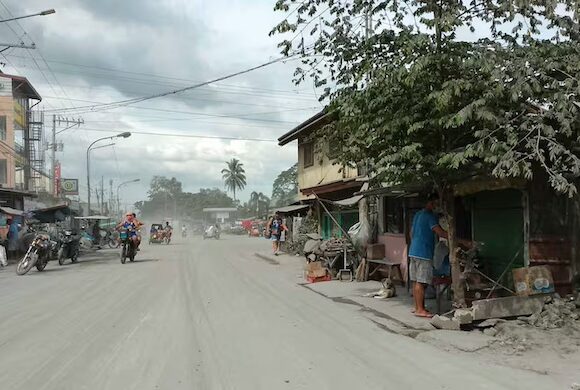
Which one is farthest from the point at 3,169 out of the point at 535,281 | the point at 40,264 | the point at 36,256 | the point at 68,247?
the point at 535,281

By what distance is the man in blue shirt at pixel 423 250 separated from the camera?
30.3 feet

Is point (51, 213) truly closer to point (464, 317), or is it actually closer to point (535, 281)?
point (464, 317)

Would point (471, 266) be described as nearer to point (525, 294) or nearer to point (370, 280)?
point (525, 294)

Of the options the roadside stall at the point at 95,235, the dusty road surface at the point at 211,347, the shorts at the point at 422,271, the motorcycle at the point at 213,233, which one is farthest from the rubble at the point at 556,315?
the motorcycle at the point at 213,233

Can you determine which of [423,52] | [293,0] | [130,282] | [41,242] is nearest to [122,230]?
[41,242]

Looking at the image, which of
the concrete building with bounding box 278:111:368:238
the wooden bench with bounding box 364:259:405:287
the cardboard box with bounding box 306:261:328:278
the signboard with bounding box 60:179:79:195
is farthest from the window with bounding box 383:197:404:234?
the signboard with bounding box 60:179:79:195

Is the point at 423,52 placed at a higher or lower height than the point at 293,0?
lower

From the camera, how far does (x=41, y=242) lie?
1845cm

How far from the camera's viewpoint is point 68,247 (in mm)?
22469

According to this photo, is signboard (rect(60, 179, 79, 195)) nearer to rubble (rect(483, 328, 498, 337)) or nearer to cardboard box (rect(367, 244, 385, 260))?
cardboard box (rect(367, 244, 385, 260))

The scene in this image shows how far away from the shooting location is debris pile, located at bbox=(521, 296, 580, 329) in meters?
7.64

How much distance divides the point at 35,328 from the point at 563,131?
7.86m

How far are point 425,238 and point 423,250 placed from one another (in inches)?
8.0

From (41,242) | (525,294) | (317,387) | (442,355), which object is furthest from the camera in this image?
(41,242)
